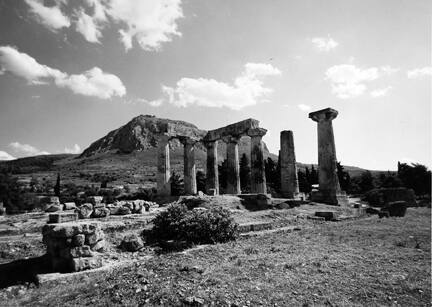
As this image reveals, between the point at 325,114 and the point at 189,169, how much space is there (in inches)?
462

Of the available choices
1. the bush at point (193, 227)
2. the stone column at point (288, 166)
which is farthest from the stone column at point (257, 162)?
the bush at point (193, 227)

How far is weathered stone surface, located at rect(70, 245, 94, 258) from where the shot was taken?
5921mm

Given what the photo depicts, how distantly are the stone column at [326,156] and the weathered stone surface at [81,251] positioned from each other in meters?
16.3

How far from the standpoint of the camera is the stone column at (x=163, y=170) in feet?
73.8

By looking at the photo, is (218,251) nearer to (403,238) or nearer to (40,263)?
(40,263)

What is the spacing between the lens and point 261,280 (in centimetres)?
502

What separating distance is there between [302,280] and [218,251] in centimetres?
248

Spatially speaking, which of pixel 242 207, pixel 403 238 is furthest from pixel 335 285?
pixel 242 207

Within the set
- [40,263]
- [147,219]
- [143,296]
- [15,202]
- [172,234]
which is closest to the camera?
[143,296]

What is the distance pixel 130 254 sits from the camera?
715 cm

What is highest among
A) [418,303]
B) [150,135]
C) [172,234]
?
[150,135]

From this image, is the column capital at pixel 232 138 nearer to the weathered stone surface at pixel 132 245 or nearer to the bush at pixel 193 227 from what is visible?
the bush at pixel 193 227

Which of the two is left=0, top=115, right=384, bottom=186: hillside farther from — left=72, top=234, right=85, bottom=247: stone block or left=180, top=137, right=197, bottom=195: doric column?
left=72, top=234, right=85, bottom=247: stone block

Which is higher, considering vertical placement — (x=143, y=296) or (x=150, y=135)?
(x=150, y=135)
